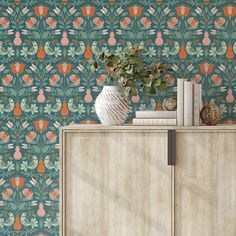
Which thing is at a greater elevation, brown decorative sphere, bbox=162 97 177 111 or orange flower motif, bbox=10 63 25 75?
orange flower motif, bbox=10 63 25 75

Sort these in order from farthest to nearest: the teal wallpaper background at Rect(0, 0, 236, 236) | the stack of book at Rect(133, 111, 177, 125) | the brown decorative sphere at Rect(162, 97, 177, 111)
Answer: the teal wallpaper background at Rect(0, 0, 236, 236)
the brown decorative sphere at Rect(162, 97, 177, 111)
the stack of book at Rect(133, 111, 177, 125)

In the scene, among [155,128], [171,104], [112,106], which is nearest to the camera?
Answer: [155,128]

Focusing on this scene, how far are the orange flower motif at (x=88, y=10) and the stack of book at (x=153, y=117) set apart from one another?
0.74 metres

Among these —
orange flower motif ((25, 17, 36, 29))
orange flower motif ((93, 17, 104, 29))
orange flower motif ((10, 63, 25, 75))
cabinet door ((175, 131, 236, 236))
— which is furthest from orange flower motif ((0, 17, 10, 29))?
cabinet door ((175, 131, 236, 236))

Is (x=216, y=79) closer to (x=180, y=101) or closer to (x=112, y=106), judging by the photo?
(x=180, y=101)

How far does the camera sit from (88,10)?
3.42m

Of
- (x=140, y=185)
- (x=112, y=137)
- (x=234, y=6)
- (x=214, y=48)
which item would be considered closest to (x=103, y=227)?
(x=140, y=185)

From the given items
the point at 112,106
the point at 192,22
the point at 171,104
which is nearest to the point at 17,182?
the point at 112,106

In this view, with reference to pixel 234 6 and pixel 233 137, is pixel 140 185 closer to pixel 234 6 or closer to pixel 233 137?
pixel 233 137

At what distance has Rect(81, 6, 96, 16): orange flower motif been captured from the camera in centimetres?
342

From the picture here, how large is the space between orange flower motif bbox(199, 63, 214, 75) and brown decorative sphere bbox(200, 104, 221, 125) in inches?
13.8

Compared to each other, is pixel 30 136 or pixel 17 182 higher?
pixel 30 136

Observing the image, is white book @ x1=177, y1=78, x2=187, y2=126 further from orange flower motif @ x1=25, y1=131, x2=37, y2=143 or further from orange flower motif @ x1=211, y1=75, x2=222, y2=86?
orange flower motif @ x1=25, y1=131, x2=37, y2=143

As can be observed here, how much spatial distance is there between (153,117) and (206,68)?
0.54 m
